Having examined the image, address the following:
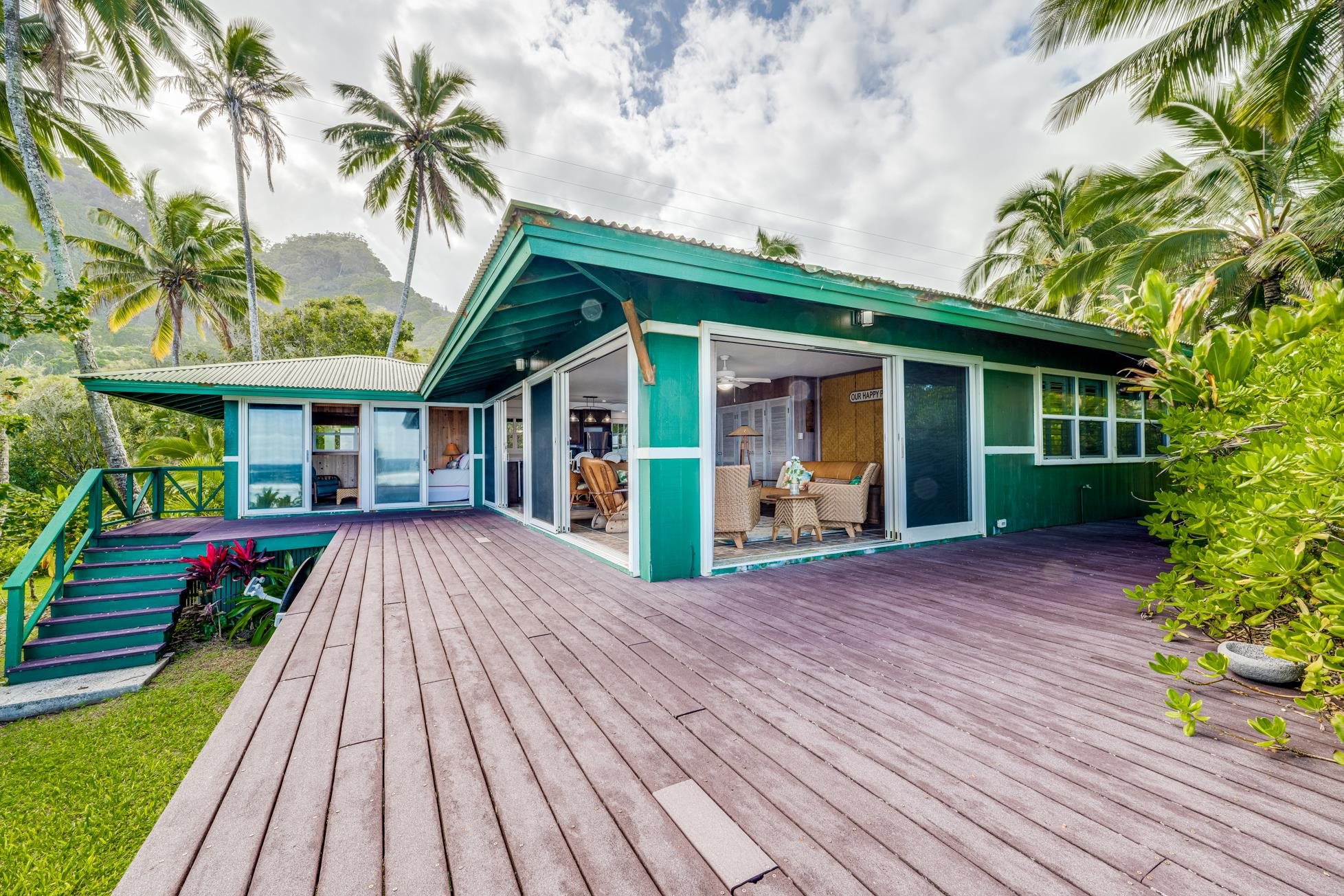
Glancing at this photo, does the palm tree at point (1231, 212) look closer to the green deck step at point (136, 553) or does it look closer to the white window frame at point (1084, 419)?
the white window frame at point (1084, 419)

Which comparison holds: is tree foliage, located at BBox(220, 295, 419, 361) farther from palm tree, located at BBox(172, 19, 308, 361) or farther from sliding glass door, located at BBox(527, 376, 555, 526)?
sliding glass door, located at BBox(527, 376, 555, 526)

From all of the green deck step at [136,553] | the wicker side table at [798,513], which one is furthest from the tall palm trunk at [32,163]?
the wicker side table at [798,513]

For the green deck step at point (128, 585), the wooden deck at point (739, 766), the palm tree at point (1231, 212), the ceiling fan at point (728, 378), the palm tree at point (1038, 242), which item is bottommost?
the green deck step at point (128, 585)

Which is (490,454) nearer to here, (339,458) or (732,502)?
(339,458)

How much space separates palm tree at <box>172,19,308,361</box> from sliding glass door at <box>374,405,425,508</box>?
27.9 ft

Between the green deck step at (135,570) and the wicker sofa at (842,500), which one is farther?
the wicker sofa at (842,500)

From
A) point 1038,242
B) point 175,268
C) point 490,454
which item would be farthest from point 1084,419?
point 175,268

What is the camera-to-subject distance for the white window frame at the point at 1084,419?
21.5ft

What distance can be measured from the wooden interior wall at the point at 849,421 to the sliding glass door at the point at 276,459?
29.6ft

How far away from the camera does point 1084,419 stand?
717cm

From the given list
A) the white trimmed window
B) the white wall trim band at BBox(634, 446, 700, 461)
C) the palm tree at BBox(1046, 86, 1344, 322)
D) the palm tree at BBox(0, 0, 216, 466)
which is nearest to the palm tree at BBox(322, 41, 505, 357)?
the palm tree at BBox(0, 0, 216, 466)

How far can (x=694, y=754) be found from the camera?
68.7 inches

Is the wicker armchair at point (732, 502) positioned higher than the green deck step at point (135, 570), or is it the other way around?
the wicker armchair at point (732, 502)

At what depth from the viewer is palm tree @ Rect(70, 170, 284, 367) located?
50.2ft
